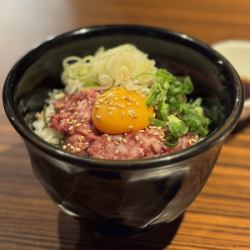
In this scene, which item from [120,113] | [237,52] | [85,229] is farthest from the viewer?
[237,52]

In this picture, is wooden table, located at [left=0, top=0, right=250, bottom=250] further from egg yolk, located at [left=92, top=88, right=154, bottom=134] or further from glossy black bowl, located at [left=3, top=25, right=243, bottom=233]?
egg yolk, located at [left=92, top=88, right=154, bottom=134]

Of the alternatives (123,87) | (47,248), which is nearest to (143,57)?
(123,87)

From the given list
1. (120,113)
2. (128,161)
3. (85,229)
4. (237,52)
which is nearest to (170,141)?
(120,113)

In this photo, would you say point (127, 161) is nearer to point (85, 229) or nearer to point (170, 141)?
point (170, 141)

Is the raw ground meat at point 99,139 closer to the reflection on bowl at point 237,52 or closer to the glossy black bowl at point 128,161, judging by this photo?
the glossy black bowl at point 128,161

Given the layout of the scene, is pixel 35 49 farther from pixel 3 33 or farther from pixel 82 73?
pixel 3 33

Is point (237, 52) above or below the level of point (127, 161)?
below

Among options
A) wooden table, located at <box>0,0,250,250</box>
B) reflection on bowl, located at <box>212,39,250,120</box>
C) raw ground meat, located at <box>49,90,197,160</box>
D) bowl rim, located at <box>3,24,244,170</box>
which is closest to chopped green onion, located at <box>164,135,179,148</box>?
raw ground meat, located at <box>49,90,197,160</box>
